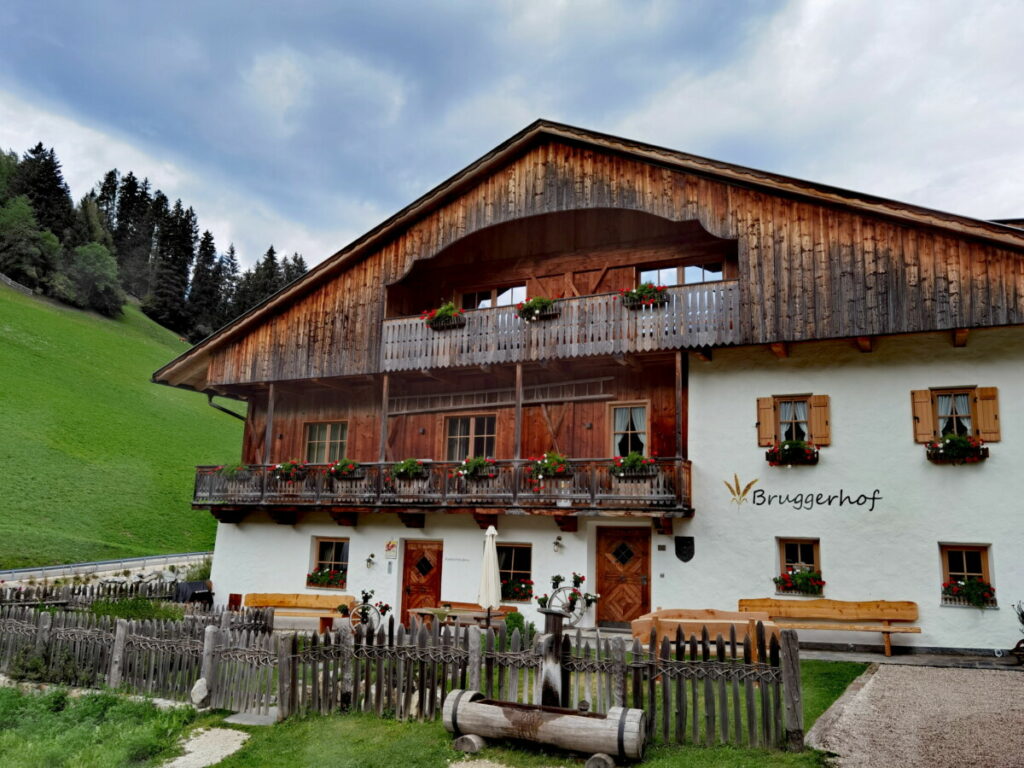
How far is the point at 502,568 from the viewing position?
18469 mm

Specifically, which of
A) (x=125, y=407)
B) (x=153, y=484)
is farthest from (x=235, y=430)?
(x=153, y=484)

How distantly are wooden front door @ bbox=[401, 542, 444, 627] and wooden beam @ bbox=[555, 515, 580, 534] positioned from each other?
3.41m

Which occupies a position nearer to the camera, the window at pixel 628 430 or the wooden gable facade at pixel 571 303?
the wooden gable facade at pixel 571 303

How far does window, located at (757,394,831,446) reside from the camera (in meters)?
16.2

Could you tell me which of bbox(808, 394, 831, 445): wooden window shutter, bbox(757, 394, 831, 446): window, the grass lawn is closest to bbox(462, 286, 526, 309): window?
bbox(757, 394, 831, 446): window

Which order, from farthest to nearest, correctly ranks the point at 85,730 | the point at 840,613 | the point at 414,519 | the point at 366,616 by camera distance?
1. the point at 414,519
2. the point at 840,613
3. the point at 366,616
4. the point at 85,730

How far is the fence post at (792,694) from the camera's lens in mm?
7695

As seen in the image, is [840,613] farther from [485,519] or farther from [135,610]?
[135,610]

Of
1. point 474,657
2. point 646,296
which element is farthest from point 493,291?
point 474,657

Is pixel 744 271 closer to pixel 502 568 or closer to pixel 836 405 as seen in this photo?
pixel 836 405

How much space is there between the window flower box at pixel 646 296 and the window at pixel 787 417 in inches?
A: 117

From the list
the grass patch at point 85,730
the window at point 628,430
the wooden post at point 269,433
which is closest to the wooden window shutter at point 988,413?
the window at point 628,430

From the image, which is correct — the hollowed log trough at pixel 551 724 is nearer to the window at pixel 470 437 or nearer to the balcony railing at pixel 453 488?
the balcony railing at pixel 453 488

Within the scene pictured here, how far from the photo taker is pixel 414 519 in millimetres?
19062
